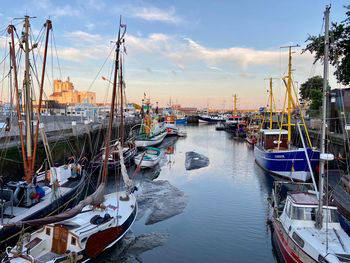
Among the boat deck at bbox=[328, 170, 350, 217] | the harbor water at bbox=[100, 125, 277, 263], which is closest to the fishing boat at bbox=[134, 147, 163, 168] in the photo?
the harbor water at bbox=[100, 125, 277, 263]

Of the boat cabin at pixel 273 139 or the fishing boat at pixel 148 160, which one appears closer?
the boat cabin at pixel 273 139

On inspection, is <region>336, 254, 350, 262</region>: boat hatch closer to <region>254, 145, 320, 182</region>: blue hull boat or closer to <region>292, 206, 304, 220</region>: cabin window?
<region>292, 206, 304, 220</region>: cabin window

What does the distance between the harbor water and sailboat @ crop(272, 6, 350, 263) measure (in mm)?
3059

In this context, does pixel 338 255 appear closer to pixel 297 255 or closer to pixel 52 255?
pixel 297 255

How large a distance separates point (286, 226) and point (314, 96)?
68.0 m

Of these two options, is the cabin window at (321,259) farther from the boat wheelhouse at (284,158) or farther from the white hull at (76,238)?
the boat wheelhouse at (284,158)

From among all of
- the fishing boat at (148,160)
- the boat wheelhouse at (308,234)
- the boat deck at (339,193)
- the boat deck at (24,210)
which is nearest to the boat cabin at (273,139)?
the boat deck at (339,193)

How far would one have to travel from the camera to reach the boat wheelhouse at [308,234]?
12469mm

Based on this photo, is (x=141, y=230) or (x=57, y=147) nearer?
(x=141, y=230)

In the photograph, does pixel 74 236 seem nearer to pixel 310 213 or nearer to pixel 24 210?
pixel 24 210

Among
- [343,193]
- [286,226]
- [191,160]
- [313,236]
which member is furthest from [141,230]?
[191,160]

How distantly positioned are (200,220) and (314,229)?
32.5 ft

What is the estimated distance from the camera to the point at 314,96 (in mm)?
76062

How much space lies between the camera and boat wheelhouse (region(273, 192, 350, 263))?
12.5m
